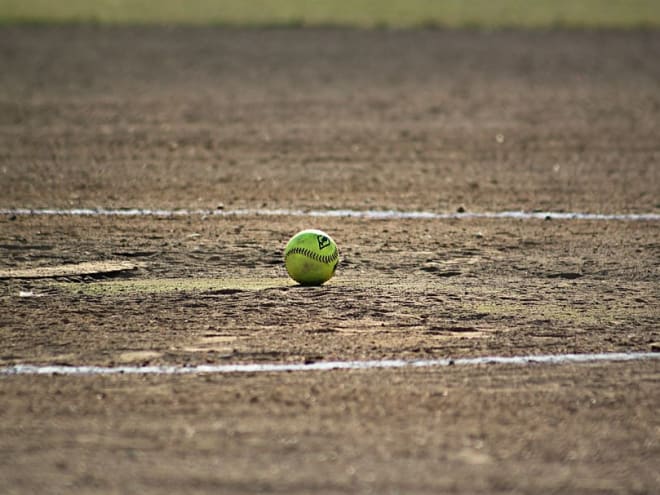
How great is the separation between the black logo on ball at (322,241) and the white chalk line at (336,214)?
197 centimetres

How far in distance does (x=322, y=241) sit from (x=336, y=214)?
2.09 metres

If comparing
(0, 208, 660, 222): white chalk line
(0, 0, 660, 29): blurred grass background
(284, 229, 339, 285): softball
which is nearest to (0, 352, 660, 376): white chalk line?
(284, 229, 339, 285): softball

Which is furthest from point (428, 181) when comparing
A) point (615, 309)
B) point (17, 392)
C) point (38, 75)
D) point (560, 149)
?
point (38, 75)

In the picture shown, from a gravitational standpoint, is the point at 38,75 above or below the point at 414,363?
above

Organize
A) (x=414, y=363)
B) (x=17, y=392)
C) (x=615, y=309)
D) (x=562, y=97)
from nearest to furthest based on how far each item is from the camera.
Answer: (x=17, y=392)
(x=414, y=363)
(x=615, y=309)
(x=562, y=97)

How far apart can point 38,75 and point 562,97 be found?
307 inches

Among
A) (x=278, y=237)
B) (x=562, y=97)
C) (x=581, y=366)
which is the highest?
(x=562, y=97)

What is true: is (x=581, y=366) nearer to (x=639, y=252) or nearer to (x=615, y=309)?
(x=615, y=309)

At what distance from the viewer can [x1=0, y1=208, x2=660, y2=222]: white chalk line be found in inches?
366

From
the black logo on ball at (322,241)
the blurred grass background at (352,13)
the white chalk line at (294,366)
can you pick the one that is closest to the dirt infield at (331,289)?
the white chalk line at (294,366)

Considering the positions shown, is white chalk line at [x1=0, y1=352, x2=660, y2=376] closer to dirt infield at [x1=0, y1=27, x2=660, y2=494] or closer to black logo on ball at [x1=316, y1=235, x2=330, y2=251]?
dirt infield at [x1=0, y1=27, x2=660, y2=494]

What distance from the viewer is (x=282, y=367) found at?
595 centimetres

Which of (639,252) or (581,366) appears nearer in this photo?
(581,366)

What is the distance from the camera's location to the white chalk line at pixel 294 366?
5.88m
